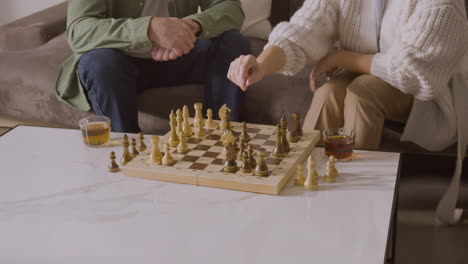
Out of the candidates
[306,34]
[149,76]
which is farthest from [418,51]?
[149,76]

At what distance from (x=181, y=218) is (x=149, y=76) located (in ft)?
3.90

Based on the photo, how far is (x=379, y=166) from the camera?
4.94ft

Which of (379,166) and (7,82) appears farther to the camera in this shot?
(7,82)

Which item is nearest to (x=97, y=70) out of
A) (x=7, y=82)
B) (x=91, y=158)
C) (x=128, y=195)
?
(x=7, y=82)

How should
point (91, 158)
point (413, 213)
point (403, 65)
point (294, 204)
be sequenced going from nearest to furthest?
1. point (294, 204)
2. point (91, 158)
3. point (403, 65)
4. point (413, 213)

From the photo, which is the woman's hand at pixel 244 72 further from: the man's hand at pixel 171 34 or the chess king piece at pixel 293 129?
the man's hand at pixel 171 34

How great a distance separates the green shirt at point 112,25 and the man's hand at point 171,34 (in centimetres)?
3

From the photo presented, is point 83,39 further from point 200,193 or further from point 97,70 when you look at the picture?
point 200,193

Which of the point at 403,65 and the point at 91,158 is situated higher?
the point at 403,65

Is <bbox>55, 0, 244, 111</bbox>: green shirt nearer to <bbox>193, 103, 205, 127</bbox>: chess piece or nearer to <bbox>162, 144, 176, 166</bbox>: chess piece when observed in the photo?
<bbox>193, 103, 205, 127</bbox>: chess piece

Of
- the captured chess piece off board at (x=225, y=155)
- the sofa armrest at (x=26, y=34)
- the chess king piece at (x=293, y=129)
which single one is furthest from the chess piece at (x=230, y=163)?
the sofa armrest at (x=26, y=34)

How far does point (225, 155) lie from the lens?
1497 mm

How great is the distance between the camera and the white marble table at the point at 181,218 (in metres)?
1.13

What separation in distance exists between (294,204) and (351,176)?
205mm
